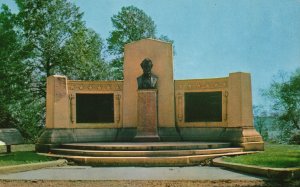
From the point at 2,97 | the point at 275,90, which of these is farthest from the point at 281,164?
the point at 275,90

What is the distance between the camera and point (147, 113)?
16.8 meters

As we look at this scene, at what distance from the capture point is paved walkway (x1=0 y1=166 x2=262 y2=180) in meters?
9.59

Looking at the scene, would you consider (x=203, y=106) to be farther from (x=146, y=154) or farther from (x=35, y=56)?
(x=35, y=56)

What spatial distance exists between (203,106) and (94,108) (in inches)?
189

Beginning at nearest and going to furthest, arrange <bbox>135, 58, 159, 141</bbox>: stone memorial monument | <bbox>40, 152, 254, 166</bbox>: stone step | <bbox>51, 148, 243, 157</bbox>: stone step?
<bbox>40, 152, 254, 166</bbox>: stone step
<bbox>51, 148, 243, 157</bbox>: stone step
<bbox>135, 58, 159, 141</bbox>: stone memorial monument

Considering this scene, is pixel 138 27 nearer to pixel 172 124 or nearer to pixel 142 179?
pixel 172 124

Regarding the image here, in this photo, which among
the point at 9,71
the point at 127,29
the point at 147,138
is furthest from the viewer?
the point at 127,29

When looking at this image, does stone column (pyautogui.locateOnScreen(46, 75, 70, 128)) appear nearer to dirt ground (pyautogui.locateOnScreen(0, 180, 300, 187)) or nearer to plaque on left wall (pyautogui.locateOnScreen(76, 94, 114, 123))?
plaque on left wall (pyautogui.locateOnScreen(76, 94, 114, 123))

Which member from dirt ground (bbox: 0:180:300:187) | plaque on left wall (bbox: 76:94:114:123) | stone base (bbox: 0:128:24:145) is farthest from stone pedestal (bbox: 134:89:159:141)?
dirt ground (bbox: 0:180:300:187)

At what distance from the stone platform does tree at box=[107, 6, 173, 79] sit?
22.7 m

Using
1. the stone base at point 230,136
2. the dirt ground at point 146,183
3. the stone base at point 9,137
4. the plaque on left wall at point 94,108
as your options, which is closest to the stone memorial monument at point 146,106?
the stone base at point 230,136

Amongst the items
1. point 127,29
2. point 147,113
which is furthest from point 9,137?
point 127,29

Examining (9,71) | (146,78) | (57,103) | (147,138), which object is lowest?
(147,138)

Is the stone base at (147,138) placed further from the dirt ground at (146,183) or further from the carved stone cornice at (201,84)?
the dirt ground at (146,183)
